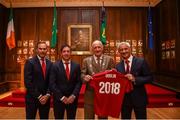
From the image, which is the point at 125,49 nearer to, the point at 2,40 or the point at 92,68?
the point at 92,68

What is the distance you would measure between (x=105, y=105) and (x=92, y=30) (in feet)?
27.9

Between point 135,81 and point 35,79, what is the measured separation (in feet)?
5.07

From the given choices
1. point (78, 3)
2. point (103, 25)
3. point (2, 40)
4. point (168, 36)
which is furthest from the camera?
point (2, 40)

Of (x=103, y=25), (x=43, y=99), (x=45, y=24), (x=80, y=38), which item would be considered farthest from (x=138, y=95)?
(x=45, y=24)

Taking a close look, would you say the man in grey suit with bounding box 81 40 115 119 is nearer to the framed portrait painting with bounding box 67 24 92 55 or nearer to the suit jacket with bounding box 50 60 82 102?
the suit jacket with bounding box 50 60 82 102

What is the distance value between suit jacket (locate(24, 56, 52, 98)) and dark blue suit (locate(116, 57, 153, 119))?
126cm

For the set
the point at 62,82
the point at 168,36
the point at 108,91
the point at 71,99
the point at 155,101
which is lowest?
the point at 155,101

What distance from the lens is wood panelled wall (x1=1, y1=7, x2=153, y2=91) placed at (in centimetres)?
1188

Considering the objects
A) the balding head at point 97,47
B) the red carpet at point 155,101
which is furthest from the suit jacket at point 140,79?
the red carpet at point 155,101

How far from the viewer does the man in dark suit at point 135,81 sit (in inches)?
136

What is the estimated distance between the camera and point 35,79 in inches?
146

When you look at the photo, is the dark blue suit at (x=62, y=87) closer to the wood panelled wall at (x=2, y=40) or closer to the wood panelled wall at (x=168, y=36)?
the wood panelled wall at (x=168, y=36)

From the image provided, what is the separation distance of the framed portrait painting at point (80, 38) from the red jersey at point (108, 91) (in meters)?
8.11

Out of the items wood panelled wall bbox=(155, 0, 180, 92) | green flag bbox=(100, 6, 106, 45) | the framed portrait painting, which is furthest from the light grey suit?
the framed portrait painting
